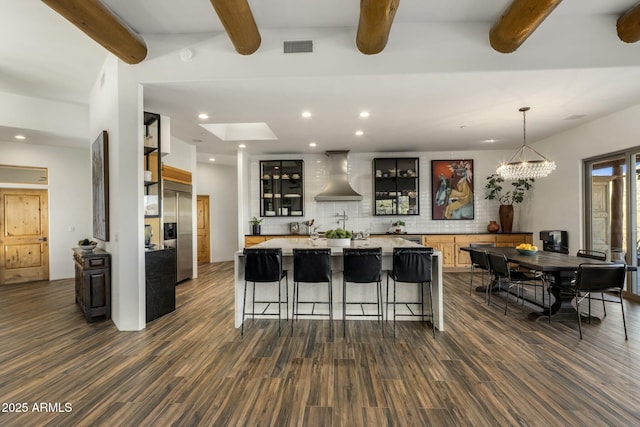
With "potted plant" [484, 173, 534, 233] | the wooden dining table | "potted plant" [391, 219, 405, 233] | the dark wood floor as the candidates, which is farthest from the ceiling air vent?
"potted plant" [484, 173, 534, 233]

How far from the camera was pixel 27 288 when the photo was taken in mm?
5445

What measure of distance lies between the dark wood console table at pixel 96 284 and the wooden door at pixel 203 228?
455 centimetres

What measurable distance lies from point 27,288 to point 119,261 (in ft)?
12.6

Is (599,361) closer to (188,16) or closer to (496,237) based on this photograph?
(496,237)

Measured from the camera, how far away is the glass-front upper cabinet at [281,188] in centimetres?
736

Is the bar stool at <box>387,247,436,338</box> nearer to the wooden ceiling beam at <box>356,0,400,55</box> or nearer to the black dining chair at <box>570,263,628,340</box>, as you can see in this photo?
the black dining chair at <box>570,263,628,340</box>

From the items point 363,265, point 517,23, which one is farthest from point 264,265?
point 517,23

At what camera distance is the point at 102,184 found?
145 inches

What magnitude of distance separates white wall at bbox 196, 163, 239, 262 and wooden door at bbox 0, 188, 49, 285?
11.2 feet

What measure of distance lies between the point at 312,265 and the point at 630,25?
4167 mm

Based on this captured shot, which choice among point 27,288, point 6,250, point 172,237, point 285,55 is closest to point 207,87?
point 285,55

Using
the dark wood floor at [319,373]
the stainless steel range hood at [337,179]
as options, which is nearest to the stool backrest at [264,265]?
the dark wood floor at [319,373]

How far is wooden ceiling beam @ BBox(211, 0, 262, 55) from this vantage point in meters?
2.46

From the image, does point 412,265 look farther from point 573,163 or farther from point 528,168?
point 573,163
